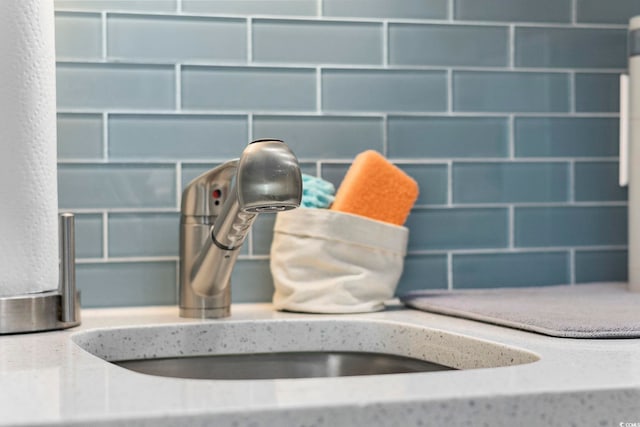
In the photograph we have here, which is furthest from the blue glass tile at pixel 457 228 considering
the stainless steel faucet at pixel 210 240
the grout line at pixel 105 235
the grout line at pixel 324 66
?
the grout line at pixel 105 235

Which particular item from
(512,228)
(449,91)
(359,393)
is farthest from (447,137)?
(359,393)

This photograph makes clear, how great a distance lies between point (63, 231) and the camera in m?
0.98

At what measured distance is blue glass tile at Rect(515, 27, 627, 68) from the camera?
130 cm

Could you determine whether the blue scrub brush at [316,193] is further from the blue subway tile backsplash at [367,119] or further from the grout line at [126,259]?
the grout line at [126,259]

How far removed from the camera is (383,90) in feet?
4.10

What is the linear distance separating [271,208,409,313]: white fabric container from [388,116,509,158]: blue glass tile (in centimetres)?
19

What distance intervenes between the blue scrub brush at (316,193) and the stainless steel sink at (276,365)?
0.63 feet

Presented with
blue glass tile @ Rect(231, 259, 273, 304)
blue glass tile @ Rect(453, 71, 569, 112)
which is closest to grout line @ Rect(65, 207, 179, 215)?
blue glass tile @ Rect(231, 259, 273, 304)

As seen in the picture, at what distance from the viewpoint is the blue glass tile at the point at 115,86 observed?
1.16 metres

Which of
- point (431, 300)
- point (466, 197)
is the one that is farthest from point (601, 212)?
point (431, 300)

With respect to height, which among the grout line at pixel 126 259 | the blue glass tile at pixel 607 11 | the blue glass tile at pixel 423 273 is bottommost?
the blue glass tile at pixel 423 273

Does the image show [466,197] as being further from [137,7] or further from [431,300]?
[137,7]

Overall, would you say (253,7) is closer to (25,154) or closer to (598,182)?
(25,154)

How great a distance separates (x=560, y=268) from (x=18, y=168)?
80 cm
